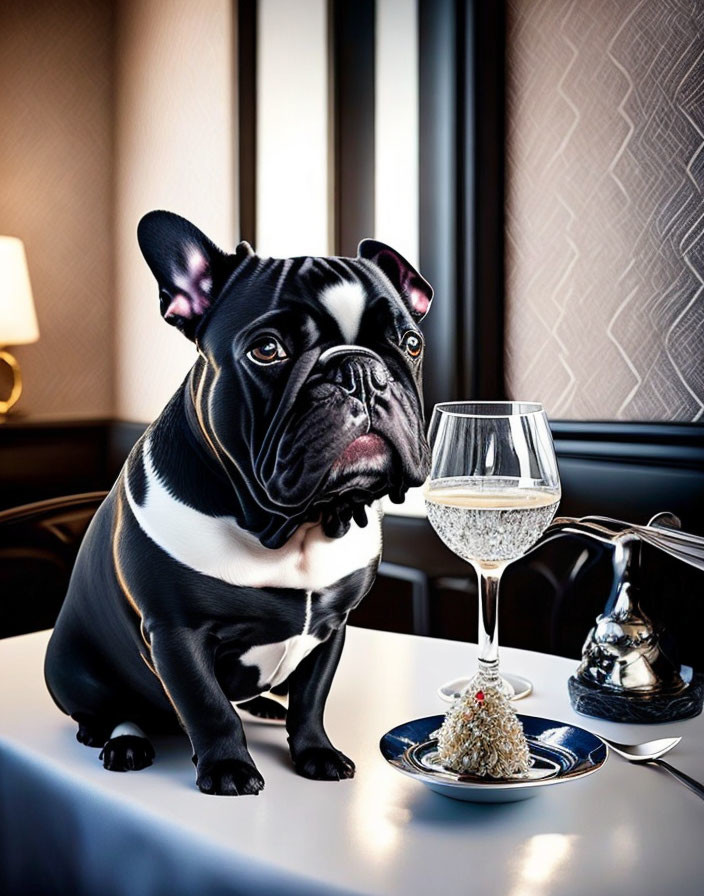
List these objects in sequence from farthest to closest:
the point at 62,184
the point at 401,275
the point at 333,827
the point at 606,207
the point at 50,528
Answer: the point at 62,184 → the point at 606,207 → the point at 50,528 → the point at 401,275 → the point at 333,827

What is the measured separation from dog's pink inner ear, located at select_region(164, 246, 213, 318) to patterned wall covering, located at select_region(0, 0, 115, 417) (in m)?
2.57

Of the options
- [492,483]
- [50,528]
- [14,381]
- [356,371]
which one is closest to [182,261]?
[356,371]

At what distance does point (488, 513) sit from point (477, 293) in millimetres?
1292

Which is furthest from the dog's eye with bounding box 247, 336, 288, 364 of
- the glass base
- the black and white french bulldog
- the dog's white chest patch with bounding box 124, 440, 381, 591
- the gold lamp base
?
the gold lamp base

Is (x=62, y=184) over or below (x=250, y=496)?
over

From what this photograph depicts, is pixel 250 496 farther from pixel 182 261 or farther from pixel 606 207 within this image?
pixel 606 207

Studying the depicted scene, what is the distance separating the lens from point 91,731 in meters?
0.74

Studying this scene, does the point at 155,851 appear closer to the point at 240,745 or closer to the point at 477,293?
the point at 240,745

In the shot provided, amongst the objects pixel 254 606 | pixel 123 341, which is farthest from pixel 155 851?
pixel 123 341

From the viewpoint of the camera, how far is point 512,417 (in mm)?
696

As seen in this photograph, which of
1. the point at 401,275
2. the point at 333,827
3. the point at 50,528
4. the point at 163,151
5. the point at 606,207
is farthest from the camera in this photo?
the point at 163,151

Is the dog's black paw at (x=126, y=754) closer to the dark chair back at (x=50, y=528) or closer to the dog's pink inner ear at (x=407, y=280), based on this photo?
the dog's pink inner ear at (x=407, y=280)

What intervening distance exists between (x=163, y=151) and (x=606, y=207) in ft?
5.18

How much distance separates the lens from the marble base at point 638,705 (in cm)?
78
